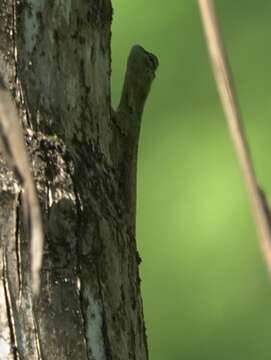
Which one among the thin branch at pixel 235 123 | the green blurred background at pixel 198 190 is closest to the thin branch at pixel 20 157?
the thin branch at pixel 235 123

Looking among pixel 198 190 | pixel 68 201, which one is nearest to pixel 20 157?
pixel 68 201

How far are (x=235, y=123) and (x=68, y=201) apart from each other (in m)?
0.27

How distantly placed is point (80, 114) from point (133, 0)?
1.11 m

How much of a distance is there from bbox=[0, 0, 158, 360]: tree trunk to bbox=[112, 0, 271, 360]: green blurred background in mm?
935

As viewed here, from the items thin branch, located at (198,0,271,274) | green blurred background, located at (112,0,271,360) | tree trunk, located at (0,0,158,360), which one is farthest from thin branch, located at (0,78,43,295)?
green blurred background, located at (112,0,271,360)

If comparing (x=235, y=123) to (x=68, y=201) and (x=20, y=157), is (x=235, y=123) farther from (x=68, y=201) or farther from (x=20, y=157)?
(x=68, y=201)

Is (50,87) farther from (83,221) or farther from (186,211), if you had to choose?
(186,211)

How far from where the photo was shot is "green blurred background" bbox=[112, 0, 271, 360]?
1.52m

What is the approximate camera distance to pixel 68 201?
0.54m

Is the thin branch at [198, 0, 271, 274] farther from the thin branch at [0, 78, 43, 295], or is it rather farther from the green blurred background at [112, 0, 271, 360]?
the green blurred background at [112, 0, 271, 360]

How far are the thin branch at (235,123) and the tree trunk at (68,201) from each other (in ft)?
0.84

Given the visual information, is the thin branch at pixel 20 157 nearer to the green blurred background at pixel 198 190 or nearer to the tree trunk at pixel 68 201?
the tree trunk at pixel 68 201

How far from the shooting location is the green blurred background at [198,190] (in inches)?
60.0

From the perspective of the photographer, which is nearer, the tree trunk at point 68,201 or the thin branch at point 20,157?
the thin branch at point 20,157
